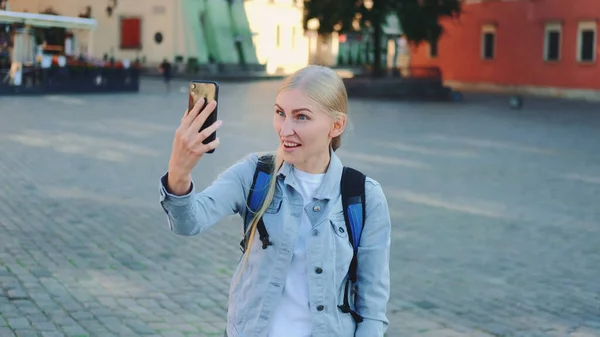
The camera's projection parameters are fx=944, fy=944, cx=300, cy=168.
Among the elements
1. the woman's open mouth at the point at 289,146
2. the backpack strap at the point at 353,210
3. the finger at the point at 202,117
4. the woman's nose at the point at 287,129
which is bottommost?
the backpack strap at the point at 353,210

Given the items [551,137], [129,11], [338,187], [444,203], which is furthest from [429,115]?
[129,11]

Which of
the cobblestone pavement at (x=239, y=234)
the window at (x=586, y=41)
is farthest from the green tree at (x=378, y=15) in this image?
the cobblestone pavement at (x=239, y=234)

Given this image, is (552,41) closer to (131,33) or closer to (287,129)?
(131,33)

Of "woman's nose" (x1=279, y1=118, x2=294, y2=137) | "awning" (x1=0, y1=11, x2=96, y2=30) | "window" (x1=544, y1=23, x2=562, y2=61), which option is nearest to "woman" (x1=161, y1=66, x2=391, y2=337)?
"woman's nose" (x1=279, y1=118, x2=294, y2=137)

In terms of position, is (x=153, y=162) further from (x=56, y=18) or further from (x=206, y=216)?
(x=56, y=18)

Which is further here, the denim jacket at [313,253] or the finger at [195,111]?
the denim jacket at [313,253]

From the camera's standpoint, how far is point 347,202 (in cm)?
285

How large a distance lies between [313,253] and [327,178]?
24cm

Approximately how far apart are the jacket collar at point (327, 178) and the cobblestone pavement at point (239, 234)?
10.6ft

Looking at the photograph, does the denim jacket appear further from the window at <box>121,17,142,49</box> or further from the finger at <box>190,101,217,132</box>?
the window at <box>121,17,142,49</box>

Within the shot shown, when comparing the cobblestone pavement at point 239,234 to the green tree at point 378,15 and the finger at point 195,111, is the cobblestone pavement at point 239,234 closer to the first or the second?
the finger at point 195,111

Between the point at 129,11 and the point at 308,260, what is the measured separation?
59674 mm

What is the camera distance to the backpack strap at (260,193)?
279 centimetres

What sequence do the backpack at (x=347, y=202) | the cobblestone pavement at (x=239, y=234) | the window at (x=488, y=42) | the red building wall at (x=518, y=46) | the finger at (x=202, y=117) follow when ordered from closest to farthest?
the finger at (x=202, y=117) → the backpack at (x=347, y=202) → the cobblestone pavement at (x=239, y=234) → the red building wall at (x=518, y=46) → the window at (x=488, y=42)
